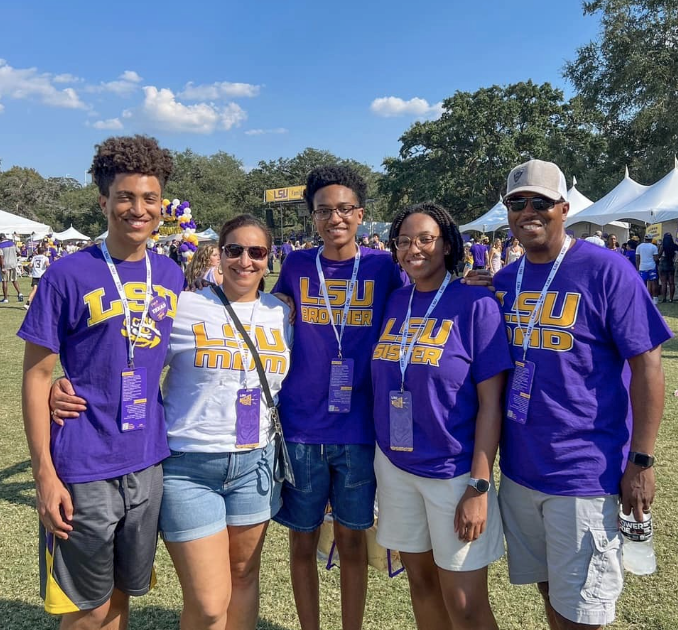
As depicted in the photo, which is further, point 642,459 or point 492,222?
point 492,222

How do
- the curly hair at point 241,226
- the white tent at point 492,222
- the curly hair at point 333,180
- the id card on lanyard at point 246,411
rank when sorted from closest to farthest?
the id card on lanyard at point 246,411
the curly hair at point 241,226
the curly hair at point 333,180
the white tent at point 492,222

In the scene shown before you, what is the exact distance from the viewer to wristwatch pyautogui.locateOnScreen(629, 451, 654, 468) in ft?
6.53

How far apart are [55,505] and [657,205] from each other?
55.0 feet

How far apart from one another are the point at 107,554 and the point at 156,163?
1582mm

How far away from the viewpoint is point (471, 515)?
2.12 m

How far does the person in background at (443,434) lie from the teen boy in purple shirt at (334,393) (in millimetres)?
193

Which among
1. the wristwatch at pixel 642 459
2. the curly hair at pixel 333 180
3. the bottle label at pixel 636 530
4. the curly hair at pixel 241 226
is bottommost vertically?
the bottle label at pixel 636 530

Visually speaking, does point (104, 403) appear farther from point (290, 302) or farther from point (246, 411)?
point (290, 302)

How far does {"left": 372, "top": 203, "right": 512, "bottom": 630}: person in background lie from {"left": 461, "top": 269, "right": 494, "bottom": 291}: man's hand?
0.05m

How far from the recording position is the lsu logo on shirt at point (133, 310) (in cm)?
203

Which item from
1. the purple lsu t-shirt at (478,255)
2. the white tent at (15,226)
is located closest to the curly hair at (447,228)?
the purple lsu t-shirt at (478,255)

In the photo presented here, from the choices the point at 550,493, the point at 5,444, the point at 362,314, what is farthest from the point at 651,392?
the point at 5,444

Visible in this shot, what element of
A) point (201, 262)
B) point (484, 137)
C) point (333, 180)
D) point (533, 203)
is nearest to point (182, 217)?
point (201, 262)

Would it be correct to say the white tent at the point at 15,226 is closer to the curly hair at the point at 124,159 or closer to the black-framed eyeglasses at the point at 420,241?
the curly hair at the point at 124,159
